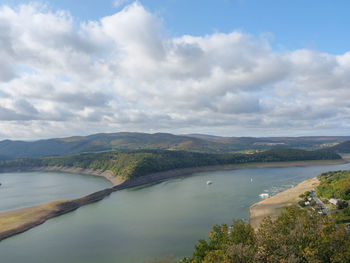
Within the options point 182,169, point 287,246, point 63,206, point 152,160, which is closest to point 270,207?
point 287,246

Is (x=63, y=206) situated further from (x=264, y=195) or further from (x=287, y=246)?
(x=287, y=246)

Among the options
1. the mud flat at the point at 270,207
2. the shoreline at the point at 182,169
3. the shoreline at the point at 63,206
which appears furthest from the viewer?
the shoreline at the point at 182,169

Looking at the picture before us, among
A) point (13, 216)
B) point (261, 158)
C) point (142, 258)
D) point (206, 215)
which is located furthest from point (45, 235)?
point (261, 158)

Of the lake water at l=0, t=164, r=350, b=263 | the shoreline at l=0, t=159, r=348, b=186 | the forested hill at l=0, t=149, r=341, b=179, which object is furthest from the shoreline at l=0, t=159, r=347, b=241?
the forested hill at l=0, t=149, r=341, b=179

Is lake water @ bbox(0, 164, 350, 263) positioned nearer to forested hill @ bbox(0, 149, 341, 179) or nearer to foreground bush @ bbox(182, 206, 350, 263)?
foreground bush @ bbox(182, 206, 350, 263)

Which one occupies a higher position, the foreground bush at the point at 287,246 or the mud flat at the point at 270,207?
the foreground bush at the point at 287,246

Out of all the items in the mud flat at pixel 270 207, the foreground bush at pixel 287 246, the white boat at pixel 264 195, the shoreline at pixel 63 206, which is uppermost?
the foreground bush at pixel 287 246

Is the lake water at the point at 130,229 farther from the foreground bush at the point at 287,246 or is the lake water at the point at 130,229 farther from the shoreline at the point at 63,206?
the foreground bush at the point at 287,246

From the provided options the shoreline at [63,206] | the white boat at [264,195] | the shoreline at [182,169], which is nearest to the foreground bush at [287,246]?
the shoreline at [63,206]
